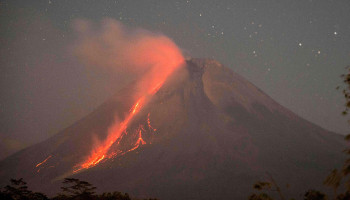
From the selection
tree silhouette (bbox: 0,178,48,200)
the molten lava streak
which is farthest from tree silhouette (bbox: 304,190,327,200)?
the molten lava streak

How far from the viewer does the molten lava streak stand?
156 ft

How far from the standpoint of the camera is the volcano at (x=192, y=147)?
128 ft

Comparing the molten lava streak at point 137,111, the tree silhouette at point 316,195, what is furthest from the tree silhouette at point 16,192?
Result: the molten lava streak at point 137,111

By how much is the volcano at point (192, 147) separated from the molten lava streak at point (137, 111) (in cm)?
73

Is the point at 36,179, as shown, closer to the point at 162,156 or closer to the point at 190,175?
the point at 162,156

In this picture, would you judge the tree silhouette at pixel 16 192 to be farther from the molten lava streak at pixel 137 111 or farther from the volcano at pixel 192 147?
the molten lava streak at pixel 137 111

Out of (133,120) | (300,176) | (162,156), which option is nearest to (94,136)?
(133,120)

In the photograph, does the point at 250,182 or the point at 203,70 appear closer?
the point at 250,182

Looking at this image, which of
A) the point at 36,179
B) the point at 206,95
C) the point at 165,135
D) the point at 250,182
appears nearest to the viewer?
the point at 250,182

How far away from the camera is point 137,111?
5809 centimetres

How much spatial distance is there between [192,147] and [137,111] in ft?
54.7

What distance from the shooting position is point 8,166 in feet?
179

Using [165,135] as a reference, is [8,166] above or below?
above

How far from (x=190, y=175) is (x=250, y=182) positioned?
28.2 feet
